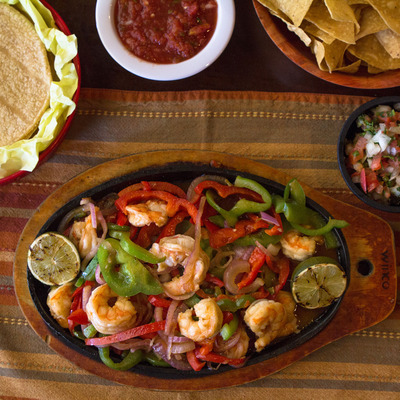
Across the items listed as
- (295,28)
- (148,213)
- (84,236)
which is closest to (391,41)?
(295,28)

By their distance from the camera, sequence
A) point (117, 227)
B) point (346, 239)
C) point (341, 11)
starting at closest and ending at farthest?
1. point (341, 11)
2. point (117, 227)
3. point (346, 239)

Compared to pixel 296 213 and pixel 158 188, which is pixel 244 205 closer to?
pixel 296 213

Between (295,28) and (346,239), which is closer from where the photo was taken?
(295,28)

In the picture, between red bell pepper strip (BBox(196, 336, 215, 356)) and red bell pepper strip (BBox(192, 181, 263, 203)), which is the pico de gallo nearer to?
red bell pepper strip (BBox(192, 181, 263, 203))

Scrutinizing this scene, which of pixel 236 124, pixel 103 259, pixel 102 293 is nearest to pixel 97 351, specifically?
pixel 102 293

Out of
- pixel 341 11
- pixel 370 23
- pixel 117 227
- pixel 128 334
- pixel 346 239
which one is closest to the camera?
pixel 341 11
